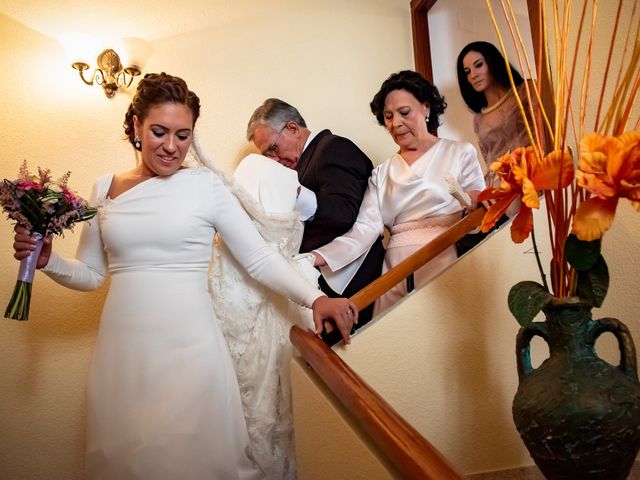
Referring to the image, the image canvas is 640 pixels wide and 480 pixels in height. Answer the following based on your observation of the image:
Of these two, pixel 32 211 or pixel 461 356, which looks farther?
pixel 461 356

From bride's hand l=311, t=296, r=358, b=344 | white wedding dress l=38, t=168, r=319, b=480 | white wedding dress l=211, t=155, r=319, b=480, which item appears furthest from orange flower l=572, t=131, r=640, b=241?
white wedding dress l=211, t=155, r=319, b=480

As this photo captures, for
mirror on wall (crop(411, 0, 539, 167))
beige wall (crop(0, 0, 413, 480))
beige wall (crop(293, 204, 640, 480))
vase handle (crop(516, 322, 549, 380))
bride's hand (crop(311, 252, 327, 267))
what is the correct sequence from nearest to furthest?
1. vase handle (crop(516, 322, 549, 380))
2. beige wall (crop(293, 204, 640, 480))
3. bride's hand (crop(311, 252, 327, 267))
4. beige wall (crop(0, 0, 413, 480))
5. mirror on wall (crop(411, 0, 539, 167))

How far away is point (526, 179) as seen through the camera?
125 cm

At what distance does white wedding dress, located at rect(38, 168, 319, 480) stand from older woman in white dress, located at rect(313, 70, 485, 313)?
2.24 ft

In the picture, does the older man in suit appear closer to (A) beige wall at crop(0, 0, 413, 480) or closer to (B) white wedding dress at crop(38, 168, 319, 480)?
(A) beige wall at crop(0, 0, 413, 480)

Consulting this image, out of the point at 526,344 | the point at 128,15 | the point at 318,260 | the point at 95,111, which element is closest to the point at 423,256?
the point at 318,260

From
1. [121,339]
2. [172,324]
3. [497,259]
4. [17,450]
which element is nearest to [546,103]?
[497,259]

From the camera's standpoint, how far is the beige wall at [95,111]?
271 cm

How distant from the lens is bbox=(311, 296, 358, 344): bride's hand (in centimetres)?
180

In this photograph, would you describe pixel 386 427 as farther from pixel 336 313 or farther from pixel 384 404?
pixel 336 313

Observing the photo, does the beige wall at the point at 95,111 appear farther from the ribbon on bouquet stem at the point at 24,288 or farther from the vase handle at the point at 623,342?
the vase handle at the point at 623,342

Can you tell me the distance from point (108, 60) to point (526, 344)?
2726mm

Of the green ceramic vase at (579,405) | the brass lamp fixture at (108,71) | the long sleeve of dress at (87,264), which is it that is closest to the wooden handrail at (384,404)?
the green ceramic vase at (579,405)

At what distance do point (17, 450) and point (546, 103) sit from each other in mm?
2877
